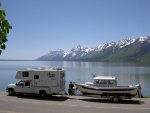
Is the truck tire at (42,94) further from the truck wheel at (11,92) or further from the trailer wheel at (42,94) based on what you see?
the truck wheel at (11,92)

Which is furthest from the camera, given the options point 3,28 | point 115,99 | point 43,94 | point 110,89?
point 43,94

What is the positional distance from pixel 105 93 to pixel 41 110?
857 centimetres

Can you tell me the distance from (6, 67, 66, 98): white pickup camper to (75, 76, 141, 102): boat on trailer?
8.14 feet

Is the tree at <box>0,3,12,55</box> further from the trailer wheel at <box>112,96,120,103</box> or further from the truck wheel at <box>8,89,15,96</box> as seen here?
the truck wheel at <box>8,89,15,96</box>

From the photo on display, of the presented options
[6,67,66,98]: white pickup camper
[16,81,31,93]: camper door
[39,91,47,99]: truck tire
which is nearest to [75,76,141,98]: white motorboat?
[6,67,66,98]: white pickup camper

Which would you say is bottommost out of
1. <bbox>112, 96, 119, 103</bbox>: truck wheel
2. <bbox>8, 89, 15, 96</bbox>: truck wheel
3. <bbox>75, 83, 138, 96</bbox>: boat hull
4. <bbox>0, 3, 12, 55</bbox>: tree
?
<bbox>112, 96, 119, 103</bbox>: truck wheel

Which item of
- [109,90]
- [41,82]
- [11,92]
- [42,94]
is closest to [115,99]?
[109,90]

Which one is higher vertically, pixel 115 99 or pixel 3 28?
pixel 3 28

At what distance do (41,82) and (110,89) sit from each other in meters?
7.64

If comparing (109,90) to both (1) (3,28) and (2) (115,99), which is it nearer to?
(2) (115,99)

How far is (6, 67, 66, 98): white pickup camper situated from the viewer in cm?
2631

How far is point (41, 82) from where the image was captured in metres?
26.8

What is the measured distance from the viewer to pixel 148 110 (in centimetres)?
1956

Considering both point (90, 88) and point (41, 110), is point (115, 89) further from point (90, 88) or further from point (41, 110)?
point (41, 110)
